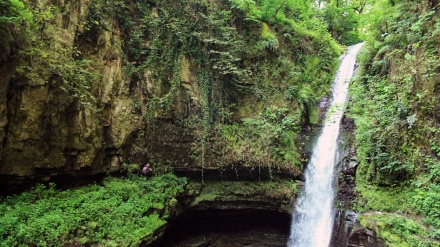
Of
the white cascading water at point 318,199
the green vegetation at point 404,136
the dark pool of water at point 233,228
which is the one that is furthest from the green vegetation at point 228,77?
the green vegetation at point 404,136

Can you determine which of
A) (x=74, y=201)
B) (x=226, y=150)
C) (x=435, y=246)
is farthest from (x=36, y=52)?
(x=435, y=246)

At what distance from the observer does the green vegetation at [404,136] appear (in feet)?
21.3

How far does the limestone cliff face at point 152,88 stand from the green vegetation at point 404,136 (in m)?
3.11

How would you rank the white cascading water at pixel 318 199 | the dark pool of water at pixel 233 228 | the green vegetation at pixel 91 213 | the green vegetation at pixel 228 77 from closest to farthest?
the green vegetation at pixel 91 213, the white cascading water at pixel 318 199, the green vegetation at pixel 228 77, the dark pool of water at pixel 233 228

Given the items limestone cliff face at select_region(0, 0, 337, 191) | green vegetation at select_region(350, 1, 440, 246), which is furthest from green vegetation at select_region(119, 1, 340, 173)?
green vegetation at select_region(350, 1, 440, 246)

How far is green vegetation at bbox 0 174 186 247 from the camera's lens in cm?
582

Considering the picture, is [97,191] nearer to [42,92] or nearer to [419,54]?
[42,92]

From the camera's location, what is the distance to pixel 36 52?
6.32m

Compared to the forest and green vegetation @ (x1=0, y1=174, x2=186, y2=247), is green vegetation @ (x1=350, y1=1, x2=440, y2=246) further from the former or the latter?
green vegetation @ (x1=0, y1=174, x2=186, y2=247)

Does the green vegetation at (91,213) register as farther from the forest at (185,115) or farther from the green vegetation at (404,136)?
the green vegetation at (404,136)

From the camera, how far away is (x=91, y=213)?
7.05 meters

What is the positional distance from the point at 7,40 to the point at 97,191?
4.64 m

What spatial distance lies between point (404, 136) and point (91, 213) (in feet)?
31.3

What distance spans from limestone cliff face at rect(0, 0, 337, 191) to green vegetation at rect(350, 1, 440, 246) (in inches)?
122
